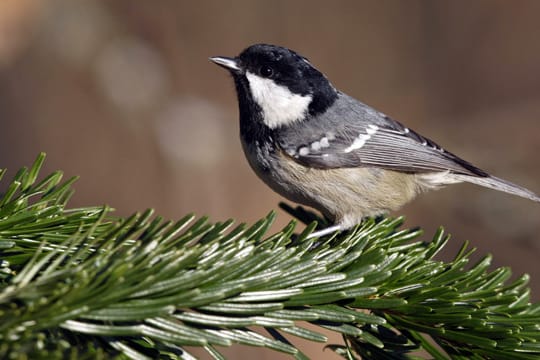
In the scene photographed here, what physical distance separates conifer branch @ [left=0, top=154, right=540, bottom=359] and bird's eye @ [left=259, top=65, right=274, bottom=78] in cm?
84

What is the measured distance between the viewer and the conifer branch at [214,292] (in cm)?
74

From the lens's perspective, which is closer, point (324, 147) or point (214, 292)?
point (214, 292)

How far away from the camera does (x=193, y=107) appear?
146 inches

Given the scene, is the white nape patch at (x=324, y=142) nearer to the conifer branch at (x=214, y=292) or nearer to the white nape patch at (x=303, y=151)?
the white nape patch at (x=303, y=151)

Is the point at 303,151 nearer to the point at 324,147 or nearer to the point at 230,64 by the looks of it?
the point at 324,147


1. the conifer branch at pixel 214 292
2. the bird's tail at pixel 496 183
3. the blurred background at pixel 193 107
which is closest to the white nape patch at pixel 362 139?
the bird's tail at pixel 496 183

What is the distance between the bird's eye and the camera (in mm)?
1890

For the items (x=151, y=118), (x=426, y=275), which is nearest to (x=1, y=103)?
(x=151, y=118)

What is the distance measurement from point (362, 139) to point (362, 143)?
18 mm

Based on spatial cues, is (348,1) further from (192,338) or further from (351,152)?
(192,338)

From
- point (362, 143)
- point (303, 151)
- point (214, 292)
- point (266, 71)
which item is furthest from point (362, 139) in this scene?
point (214, 292)

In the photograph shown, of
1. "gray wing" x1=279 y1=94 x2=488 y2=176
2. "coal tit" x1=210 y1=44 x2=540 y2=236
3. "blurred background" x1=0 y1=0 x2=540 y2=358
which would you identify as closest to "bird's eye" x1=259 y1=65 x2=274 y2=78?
"coal tit" x1=210 y1=44 x2=540 y2=236

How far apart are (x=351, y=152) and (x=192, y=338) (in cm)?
128

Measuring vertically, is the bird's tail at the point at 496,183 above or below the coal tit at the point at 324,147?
above
